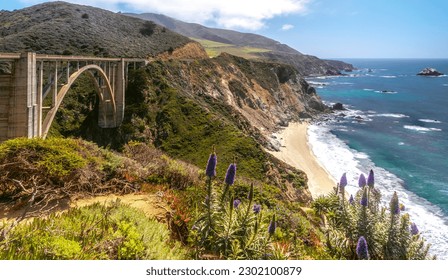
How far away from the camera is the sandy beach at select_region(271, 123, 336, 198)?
38656 millimetres

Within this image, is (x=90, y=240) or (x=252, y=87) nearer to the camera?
(x=90, y=240)

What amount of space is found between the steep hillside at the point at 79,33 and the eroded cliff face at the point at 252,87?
403 inches

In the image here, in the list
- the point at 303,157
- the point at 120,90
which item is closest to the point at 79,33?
the point at 120,90

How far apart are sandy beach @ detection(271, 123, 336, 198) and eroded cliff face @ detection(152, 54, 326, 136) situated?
351 cm

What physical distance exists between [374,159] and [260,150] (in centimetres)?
2322

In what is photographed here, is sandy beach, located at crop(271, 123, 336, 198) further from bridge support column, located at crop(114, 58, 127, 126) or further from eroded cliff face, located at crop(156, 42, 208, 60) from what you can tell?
eroded cliff face, located at crop(156, 42, 208, 60)

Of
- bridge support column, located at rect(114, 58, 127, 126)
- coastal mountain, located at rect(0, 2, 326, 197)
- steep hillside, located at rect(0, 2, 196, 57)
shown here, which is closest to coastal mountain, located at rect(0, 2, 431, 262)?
coastal mountain, located at rect(0, 2, 326, 197)

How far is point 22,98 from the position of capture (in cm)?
1747

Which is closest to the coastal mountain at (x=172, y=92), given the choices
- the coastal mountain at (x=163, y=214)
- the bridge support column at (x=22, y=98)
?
the coastal mountain at (x=163, y=214)

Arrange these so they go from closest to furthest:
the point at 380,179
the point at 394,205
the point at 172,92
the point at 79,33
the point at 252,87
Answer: the point at 394,205, the point at 380,179, the point at 172,92, the point at 79,33, the point at 252,87

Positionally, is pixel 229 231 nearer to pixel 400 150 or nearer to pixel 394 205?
pixel 394 205

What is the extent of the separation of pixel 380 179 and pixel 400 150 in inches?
615
